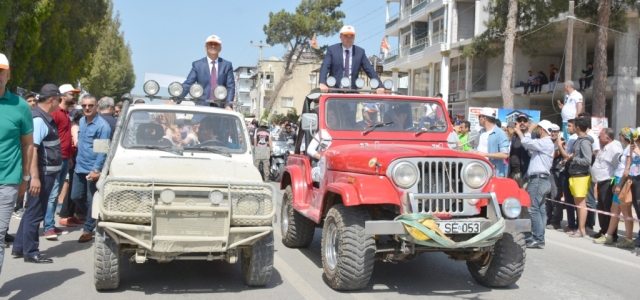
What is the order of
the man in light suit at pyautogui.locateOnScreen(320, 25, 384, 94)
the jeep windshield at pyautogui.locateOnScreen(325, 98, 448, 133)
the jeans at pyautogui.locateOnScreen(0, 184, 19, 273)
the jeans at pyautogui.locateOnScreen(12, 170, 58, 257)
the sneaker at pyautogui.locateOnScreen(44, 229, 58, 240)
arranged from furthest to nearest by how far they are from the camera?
the man in light suit at pyautogui.locateOnScreen(320, 25, 384, 94), the sneaker at pyautogui.locateOnScreen(44, 229, 58, 240), the jeep windshield at pyautogui.locateOnScreen(325, 98, 448, 133), the jeans at pyautogui.locateOnScreen(12, 170, 58, 257), the jeans at pyautogui.locateOnScreen(0, 184, 19, 273)

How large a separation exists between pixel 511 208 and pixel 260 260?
7.85 ft

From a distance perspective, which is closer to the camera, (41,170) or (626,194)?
(41,170)

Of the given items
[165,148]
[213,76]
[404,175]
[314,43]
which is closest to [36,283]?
[165,148]

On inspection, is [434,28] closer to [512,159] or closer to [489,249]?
[512,159]

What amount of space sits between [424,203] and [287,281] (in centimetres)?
170

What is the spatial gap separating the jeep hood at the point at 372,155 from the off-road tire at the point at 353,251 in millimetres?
436

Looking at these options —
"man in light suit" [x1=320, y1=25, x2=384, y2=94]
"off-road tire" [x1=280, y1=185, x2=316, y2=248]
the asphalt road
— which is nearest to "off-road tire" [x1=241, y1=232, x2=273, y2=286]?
the asphalt road

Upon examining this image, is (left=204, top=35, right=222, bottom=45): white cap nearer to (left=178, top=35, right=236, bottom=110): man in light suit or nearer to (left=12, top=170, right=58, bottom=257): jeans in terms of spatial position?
(left=178, top=35, right=236, bottom=110): man in light suit

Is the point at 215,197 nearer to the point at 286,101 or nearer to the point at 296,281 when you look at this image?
the point at 296,281

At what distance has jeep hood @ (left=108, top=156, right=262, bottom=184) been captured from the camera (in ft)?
18.7

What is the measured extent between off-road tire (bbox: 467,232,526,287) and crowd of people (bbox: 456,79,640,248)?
113 inches

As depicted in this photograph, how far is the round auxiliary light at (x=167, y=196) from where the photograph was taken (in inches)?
215

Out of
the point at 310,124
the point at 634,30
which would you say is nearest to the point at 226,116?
the point at 310,124

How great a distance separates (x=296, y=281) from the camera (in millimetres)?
6621
